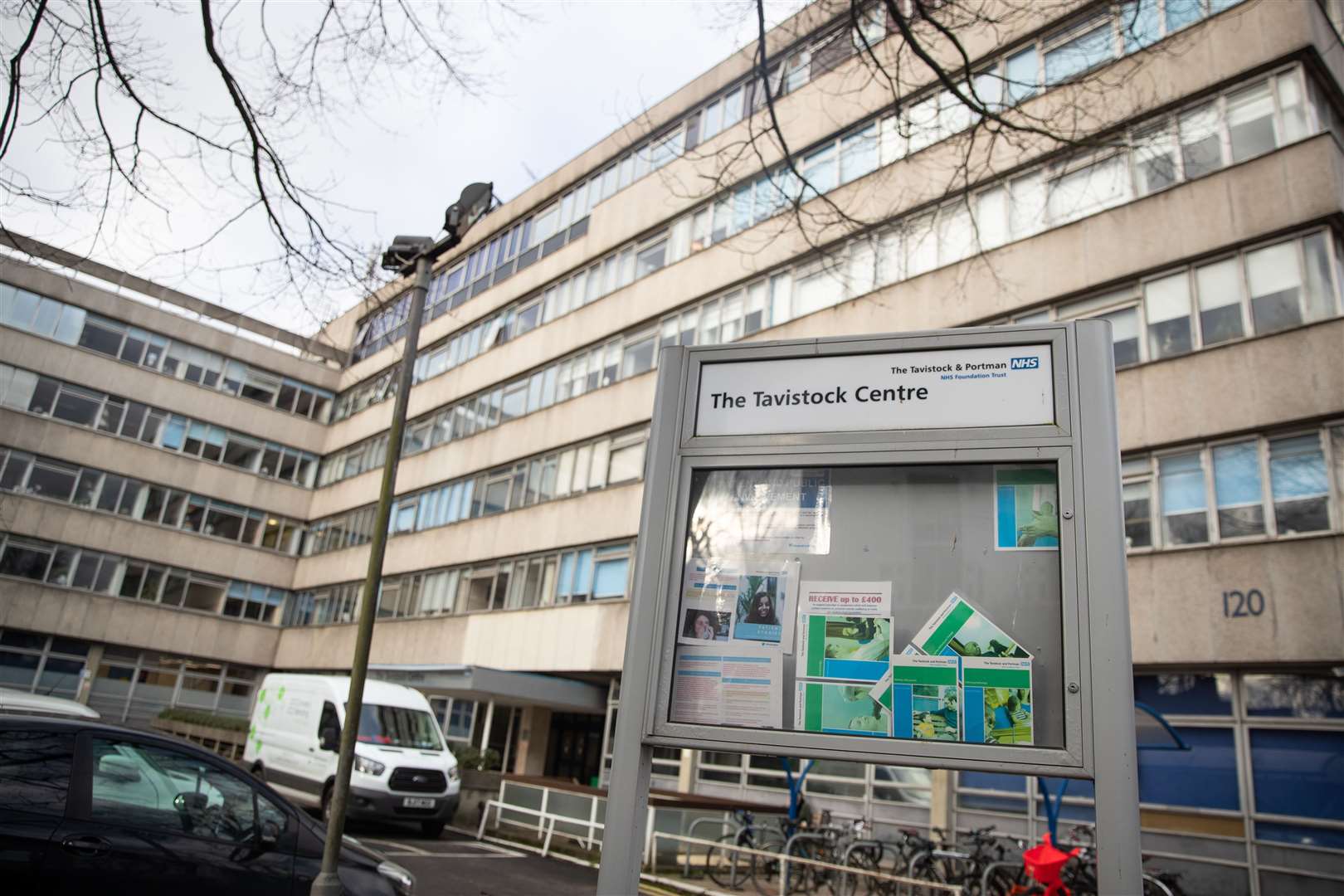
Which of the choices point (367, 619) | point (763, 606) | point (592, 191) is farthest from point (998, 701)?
point (592, 191)

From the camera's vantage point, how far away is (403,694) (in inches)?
637

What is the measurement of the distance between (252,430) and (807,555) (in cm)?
3851

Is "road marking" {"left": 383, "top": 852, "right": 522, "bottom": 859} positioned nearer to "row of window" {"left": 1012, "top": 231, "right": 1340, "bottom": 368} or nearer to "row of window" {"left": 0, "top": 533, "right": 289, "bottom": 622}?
"row of window" {"left": 1012, "top": 231, "right": 1340, "bottom": 368}

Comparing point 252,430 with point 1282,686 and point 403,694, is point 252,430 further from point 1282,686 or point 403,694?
point 1282,686

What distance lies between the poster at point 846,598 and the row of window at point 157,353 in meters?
34.4

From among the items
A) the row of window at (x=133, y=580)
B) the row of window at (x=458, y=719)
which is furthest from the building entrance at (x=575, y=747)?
the row of window at (x=133, y=580)

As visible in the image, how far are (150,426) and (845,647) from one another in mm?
37243

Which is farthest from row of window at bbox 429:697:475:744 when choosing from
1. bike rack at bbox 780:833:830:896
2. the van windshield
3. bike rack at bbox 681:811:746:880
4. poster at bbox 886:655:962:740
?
poster at bbox 886:655:962:740

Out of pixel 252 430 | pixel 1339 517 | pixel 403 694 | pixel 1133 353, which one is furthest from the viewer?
pixel 252 430

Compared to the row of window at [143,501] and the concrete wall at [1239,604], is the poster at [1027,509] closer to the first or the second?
the concrete wall at [1239,604]

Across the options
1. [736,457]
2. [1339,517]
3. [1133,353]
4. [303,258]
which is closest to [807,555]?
[736,457]

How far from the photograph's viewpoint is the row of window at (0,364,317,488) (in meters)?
31.6

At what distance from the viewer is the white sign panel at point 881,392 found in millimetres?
2508

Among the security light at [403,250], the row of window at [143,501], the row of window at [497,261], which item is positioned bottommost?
the security light at [403,250]
